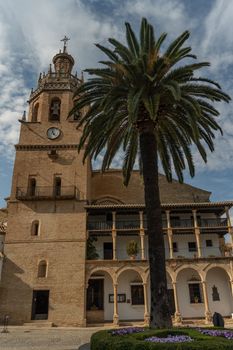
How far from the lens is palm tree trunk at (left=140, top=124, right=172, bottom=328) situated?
12.2 meters

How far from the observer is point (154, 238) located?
13312mm

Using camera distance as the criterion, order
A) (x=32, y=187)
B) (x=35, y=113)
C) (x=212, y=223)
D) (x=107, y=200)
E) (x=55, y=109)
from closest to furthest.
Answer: (x=212, y=223) → (x=32, y=187) → (x=55, y=109) → (x=107, y=200) → (x=35, y=113)

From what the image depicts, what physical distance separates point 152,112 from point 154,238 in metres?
5.02

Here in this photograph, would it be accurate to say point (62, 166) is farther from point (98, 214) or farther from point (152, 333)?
point (152, 333)

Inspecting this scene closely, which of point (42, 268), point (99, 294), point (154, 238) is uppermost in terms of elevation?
point (42, 268)

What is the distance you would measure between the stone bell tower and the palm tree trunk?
52.5ft

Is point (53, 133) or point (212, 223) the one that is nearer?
point (212, 223)

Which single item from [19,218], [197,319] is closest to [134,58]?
[19,218]

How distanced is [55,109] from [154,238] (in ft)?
82.0

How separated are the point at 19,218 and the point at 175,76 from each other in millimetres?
20790

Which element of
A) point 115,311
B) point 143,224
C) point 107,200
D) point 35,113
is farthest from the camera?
point 35,113

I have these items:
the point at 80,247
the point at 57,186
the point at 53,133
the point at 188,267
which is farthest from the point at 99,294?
the point at 53,133

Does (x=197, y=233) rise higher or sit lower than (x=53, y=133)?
lower

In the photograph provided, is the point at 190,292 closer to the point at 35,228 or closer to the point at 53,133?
the point at 35,228
